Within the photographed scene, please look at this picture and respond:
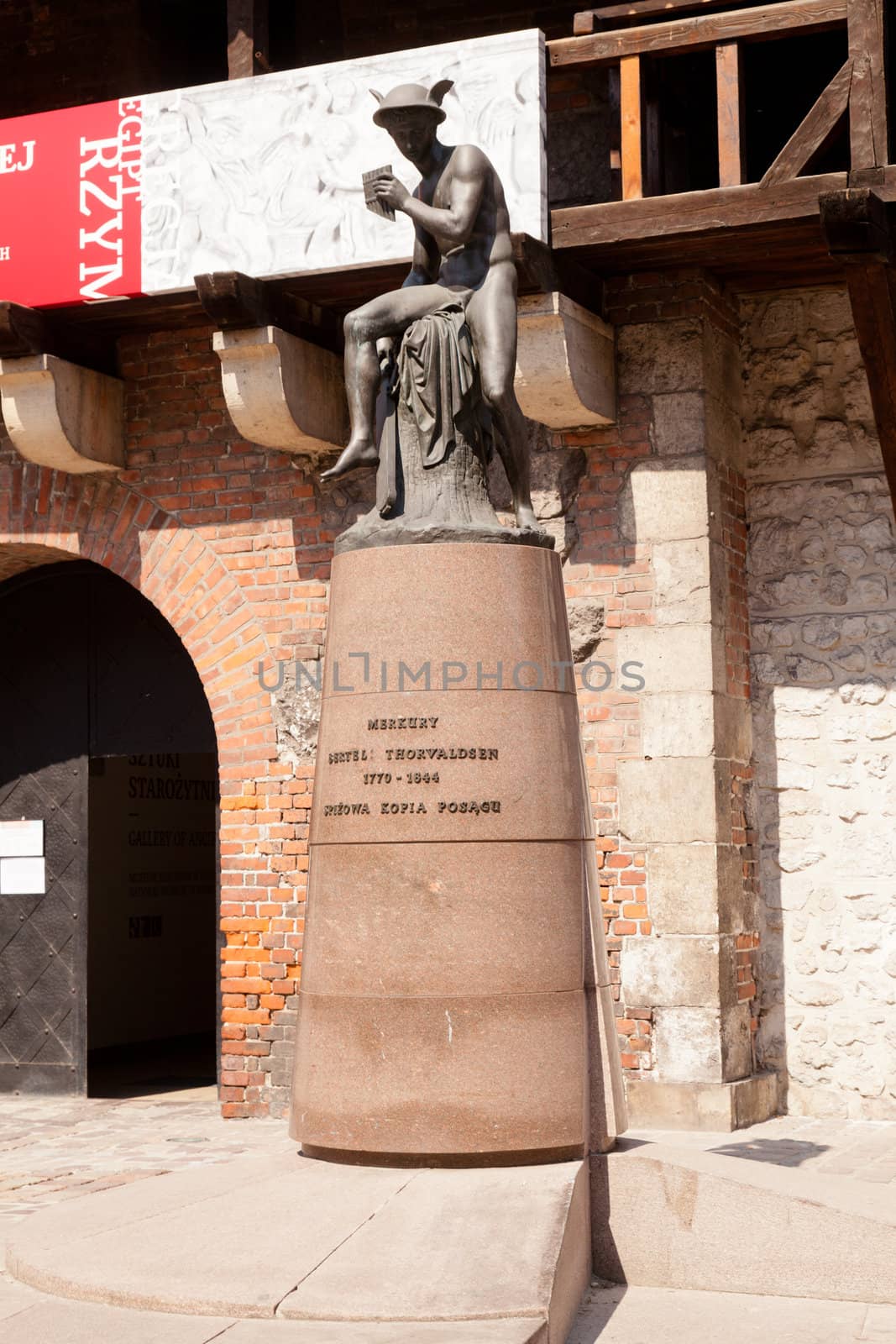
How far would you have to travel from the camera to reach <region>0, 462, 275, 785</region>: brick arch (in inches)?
342

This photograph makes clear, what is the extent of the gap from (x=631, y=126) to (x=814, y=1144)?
176 inches

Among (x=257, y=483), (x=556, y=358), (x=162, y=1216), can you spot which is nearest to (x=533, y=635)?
(x=162, y=1216)

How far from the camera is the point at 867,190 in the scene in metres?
6.80

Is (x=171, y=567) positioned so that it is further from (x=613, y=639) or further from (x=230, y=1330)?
(x=230, y=1330)

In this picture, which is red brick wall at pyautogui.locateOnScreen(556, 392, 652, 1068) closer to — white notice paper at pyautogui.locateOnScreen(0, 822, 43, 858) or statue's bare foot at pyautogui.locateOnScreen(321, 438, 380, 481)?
statue's bare foot at pyautogui.locateOnScreen(321, 438, 380, 481)

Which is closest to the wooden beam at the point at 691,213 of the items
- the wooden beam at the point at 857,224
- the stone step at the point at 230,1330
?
the wooden beam at the point at 857,224

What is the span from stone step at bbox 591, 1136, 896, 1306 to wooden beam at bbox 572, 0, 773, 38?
5101 millimetres

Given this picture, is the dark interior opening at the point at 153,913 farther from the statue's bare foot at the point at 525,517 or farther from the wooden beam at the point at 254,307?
the statue's bare foot at the point at 525,517

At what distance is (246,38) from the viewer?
8.38 metres

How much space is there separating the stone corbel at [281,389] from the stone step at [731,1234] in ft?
14.1

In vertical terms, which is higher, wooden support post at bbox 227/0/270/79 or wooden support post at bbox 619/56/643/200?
wooden support post at bbox 227/0/270/79

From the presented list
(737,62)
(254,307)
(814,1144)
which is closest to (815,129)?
(737,62)

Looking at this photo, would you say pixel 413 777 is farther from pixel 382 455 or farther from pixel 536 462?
pixel 536 462

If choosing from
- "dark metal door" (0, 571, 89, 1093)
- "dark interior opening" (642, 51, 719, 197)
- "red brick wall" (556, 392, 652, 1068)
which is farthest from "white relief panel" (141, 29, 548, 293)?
"dark metal door" (0, 571, 89, 1093)
